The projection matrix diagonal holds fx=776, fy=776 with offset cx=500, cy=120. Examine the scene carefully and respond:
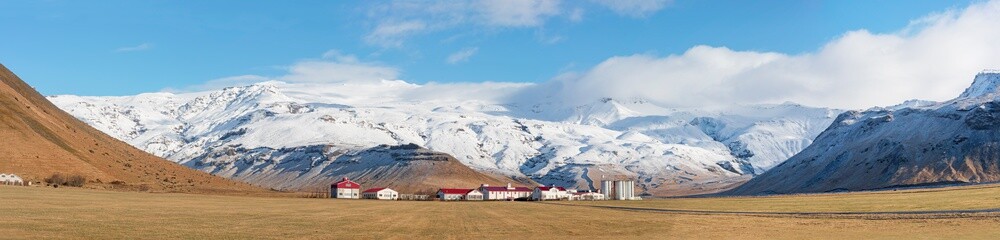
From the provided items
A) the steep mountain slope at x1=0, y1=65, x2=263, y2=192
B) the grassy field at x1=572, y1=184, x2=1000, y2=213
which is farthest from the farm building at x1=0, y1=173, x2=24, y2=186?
the grassy field at x1=572, y1=184, x2=1000, y2=213

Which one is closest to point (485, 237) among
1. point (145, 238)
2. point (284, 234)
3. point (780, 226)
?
point (284, 234)

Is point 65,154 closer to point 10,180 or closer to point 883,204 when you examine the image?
point 10,180

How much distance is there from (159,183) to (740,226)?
105 metres

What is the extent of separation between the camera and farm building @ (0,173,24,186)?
315 feet

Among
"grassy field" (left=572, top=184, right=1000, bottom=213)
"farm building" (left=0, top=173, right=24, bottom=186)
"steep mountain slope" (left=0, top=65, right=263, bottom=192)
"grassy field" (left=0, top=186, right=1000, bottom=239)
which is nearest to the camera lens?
"grassy field" (left=0, top=186, right=1000, bottom=239)

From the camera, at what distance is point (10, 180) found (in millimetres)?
96812

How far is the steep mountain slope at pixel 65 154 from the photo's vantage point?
110 m

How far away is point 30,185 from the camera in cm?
9794

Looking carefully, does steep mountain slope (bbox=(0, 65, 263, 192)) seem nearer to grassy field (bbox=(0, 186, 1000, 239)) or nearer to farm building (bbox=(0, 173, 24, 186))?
farm building (bbox=(0, 173, 24, 186))

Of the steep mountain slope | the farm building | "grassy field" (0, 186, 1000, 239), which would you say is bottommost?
"grassy field" (0, 186, 1000, 239)

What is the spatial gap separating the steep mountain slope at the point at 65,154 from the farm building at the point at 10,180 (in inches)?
150

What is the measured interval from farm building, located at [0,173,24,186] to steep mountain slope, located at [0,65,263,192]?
12.5 ft

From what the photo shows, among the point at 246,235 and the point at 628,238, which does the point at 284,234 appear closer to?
the point at 246,235

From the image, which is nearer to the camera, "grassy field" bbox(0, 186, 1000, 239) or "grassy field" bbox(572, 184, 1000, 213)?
"grassy field" bbox(0, 186, 1000, 239)
